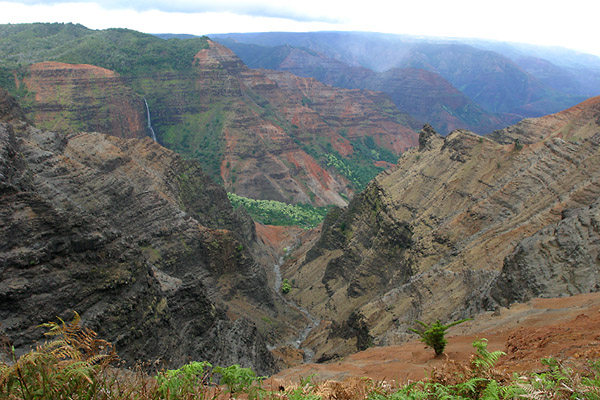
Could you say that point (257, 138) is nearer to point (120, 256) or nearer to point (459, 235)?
point (459, 235)

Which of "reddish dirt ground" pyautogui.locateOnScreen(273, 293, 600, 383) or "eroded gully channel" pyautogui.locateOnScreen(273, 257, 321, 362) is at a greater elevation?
"reddish dirt ground" pyautogui.locateOnScreen(273, 293, 600, 383)

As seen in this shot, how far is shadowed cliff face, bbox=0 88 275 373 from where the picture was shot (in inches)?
801

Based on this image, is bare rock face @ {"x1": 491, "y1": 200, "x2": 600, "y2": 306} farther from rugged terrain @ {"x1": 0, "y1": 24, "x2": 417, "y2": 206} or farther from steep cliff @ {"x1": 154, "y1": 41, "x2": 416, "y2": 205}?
rugged terrain @ {"x1": 0, "y1": 24, "x2": 417, "y2": 206}

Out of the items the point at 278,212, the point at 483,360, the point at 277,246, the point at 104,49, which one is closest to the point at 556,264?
the point at 483,360

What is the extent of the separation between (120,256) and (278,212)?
74.3m

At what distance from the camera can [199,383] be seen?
7.05m

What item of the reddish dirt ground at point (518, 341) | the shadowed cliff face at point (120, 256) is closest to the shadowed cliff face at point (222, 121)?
the shadowed cliff face at point (120, 256)

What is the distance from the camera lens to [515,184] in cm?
3794

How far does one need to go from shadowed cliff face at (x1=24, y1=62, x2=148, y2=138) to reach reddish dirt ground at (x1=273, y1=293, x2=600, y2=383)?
95.0 m

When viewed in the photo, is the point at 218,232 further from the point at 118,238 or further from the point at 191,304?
the point at 118,238

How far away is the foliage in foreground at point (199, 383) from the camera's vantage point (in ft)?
18.7

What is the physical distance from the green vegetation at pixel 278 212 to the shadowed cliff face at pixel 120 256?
36476mm

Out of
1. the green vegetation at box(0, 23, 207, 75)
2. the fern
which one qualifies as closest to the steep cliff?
the green vegetation at box(0, 23, 207, 75)

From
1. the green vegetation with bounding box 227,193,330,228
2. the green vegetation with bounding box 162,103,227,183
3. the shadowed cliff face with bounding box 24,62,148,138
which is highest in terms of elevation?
the shadowed cliff face with bounding box 24,62,148,138
